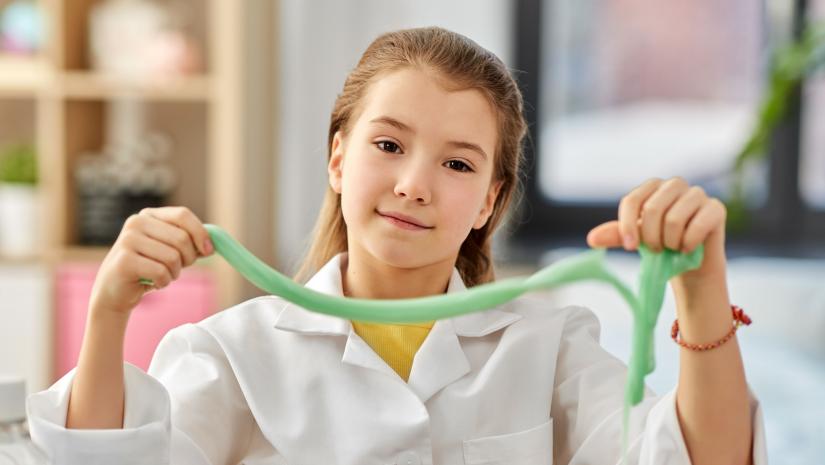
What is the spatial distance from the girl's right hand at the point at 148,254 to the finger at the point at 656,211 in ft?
1.15

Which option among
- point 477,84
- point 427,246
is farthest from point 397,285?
point 477,84

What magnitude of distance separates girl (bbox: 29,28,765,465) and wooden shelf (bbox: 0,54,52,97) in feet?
6.94

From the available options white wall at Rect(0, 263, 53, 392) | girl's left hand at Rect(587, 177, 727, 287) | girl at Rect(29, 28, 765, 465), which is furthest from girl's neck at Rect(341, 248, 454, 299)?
white wall at Rect(0, 263, 53, 392)

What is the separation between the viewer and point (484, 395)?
102cm

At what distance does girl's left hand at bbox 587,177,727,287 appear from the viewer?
83 centimetres

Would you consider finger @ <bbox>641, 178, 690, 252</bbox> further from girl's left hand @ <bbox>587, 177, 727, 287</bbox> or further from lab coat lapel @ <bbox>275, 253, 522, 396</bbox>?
lab coat lapel @ <bbox>275, 253, 522, 396</bbox>

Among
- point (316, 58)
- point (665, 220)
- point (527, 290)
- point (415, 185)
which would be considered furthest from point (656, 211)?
point (316, 58)

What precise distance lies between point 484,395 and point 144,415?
1.03ft

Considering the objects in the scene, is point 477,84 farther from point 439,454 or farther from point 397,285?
point 439,454

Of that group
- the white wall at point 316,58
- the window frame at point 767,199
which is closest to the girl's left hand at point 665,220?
the white wall at point 316,58

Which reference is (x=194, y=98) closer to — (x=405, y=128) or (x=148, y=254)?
(x=405, y=128)

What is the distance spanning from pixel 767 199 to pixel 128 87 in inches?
78.9

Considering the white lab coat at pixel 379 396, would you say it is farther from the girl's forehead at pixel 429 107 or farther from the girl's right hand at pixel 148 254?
the girl's forehead at pixel 429 107

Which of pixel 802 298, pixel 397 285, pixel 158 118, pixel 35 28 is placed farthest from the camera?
pixel 158 118
